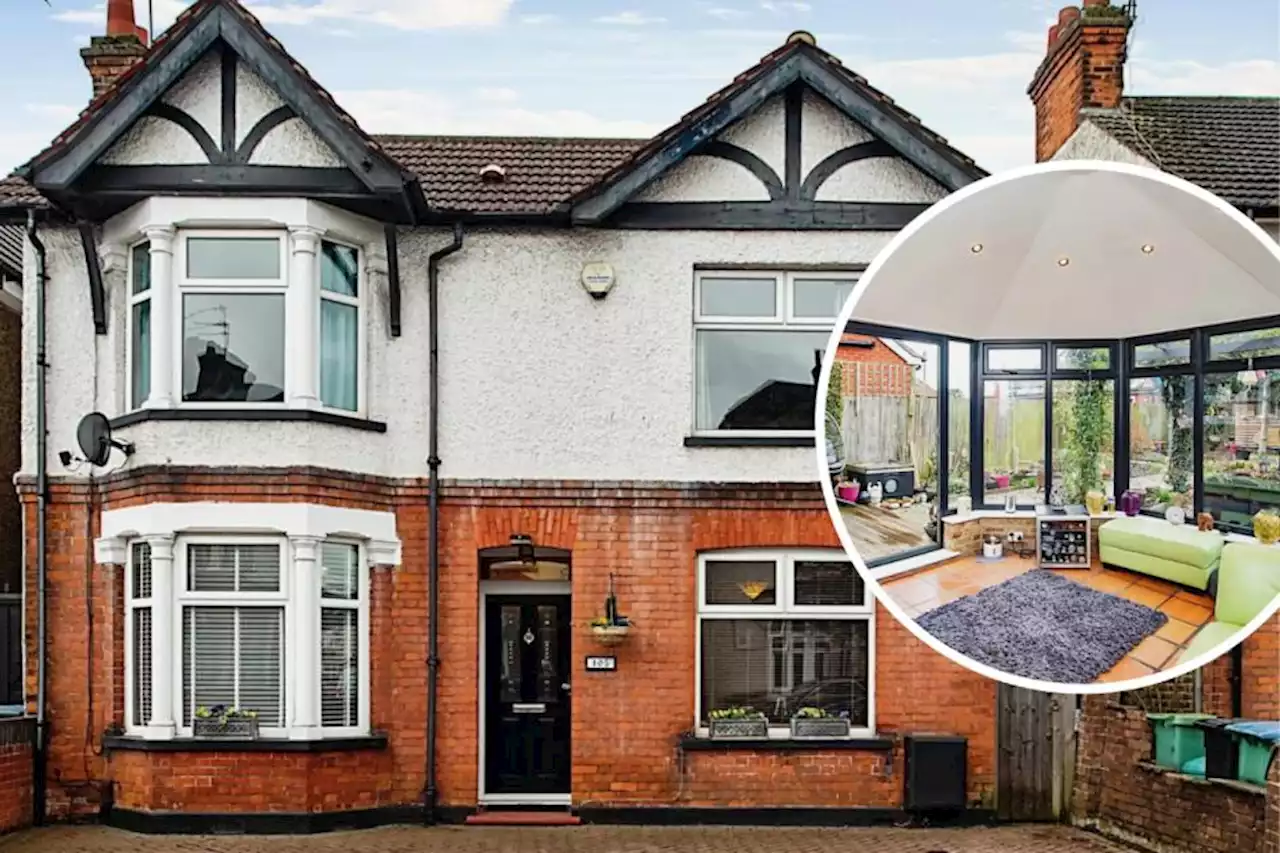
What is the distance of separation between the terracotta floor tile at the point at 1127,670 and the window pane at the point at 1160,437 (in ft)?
1.75

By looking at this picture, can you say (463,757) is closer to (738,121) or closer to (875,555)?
(738,121)

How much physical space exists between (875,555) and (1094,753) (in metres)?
7.14

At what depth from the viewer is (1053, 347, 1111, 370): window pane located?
280 cm

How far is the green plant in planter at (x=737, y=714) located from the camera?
9.70 meters

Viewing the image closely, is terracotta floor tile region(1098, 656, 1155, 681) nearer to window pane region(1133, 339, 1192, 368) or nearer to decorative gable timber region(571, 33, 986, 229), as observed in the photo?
window pane region(1133, 339, 1192, 368)

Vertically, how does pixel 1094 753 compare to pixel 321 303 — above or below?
below

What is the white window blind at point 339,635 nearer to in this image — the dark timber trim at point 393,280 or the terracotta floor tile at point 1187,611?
the dark timber trim at point 393,280

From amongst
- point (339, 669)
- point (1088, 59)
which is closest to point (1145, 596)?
point (339, 669)

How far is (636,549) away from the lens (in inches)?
385

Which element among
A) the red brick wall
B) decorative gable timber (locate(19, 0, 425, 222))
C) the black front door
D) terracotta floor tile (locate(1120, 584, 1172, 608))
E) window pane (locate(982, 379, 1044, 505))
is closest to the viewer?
window pane (locate(982, 379, 1044, 505))

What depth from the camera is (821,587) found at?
9.86m

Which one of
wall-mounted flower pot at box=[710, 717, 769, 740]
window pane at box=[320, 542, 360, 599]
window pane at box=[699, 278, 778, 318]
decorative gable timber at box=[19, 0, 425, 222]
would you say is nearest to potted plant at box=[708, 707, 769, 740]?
wall-mounted flower pot at box=[710, 717, 769, 740]

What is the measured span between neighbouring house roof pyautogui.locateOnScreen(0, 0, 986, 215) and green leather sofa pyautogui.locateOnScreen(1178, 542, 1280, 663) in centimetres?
632

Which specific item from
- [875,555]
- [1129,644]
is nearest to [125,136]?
[875,555]
